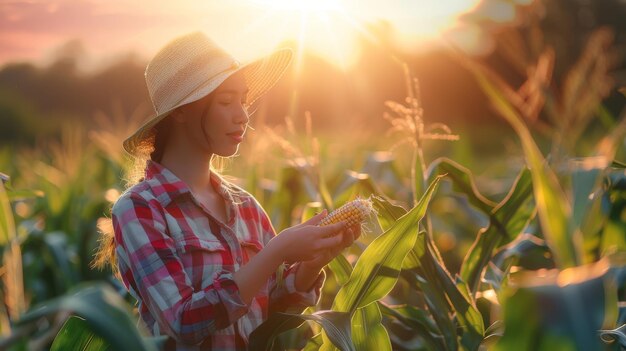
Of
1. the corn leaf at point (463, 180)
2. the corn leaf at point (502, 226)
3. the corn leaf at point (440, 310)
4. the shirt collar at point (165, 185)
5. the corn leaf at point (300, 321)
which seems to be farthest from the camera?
the corn leaf at point (463, 180)

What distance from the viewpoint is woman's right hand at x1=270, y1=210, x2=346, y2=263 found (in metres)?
1.46

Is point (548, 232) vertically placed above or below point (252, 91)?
below

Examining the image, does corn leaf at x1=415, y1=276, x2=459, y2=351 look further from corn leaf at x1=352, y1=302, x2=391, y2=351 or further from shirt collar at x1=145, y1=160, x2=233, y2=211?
shirt collar at x1=145, y1=160, x2=233, y2=211

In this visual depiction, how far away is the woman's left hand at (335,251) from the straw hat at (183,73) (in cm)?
42

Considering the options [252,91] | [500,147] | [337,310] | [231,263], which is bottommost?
[500,147]

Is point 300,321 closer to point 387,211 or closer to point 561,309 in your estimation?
point 387,211

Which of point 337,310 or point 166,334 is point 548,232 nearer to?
point 337,310

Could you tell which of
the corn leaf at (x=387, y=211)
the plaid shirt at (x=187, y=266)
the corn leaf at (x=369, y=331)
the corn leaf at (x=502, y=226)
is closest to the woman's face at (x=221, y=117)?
the plaid shirt at (x=187, y=266)

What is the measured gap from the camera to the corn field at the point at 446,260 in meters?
0.89

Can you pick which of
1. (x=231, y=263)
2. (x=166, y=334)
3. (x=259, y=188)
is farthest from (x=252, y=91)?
(x=259, y=188)

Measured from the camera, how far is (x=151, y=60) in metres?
1.83

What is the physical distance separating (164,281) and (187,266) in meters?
0.09

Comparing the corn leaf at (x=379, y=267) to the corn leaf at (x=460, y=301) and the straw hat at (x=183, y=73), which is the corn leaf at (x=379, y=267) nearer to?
the corn leaf at (x=460, y=301)

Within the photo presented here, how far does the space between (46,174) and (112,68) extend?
44.6ft
